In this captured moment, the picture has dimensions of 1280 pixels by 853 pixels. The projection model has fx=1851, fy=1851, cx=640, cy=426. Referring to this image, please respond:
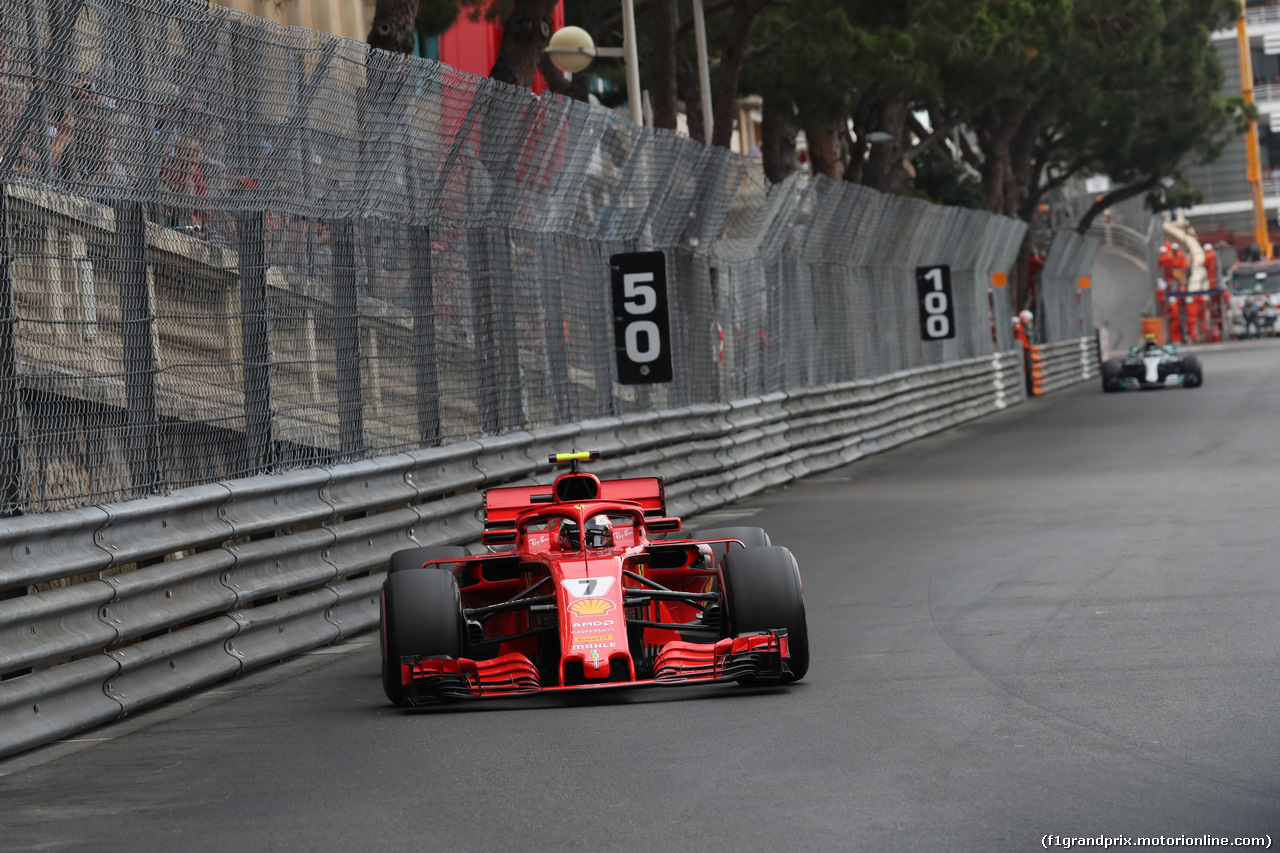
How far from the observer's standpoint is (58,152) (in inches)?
285

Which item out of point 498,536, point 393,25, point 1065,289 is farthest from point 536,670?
point 1065,289

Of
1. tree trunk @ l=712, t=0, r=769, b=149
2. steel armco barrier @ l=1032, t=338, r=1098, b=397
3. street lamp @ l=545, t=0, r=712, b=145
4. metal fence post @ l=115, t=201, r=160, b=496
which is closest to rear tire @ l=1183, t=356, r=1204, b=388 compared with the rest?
steel armco barrier @ l=1032, t=338, r=1098, b=397

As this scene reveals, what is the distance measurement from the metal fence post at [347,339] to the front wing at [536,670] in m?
3.09

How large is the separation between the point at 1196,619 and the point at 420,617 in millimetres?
3641

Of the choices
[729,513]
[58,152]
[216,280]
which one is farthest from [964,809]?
[729,513]

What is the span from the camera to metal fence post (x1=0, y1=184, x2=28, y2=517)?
22.6 feet

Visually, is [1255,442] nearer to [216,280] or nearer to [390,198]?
[390,198]

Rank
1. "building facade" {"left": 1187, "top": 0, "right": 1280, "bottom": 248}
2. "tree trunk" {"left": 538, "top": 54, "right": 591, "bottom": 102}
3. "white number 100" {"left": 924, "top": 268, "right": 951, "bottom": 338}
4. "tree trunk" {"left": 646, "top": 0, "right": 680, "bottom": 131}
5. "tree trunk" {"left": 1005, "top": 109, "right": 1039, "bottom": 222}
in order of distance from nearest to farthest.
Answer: "tree trunk" {"left": 646, "top": 0, "right": 680, "bottom": 131} → "tree trunk" {"left": 538, "top": 54, "right": 591, "bottom": 102} → "white number 100" {"left": 924, "top": 268, "right": 951, "bottom": 338} → "tree trunk" {"left": 1005, "top": 109, "right": 1039, "bottom": 222} → "building facade" {"left": 1187, "top": 0, "right": 1280, "bottom": 248}

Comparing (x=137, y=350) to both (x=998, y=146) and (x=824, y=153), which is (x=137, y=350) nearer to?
(x=824, y=153)

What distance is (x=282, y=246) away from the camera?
931 cm

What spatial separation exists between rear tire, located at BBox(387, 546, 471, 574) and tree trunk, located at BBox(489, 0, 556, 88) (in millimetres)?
6767

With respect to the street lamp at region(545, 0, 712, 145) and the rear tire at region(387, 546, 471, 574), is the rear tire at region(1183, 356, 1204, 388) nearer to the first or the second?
the street lamp at region(545, 0, 712, 145)

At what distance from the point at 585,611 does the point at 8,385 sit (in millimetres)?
2323

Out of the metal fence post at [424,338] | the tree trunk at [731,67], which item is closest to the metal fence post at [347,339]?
the metal fence post at [424,338]
